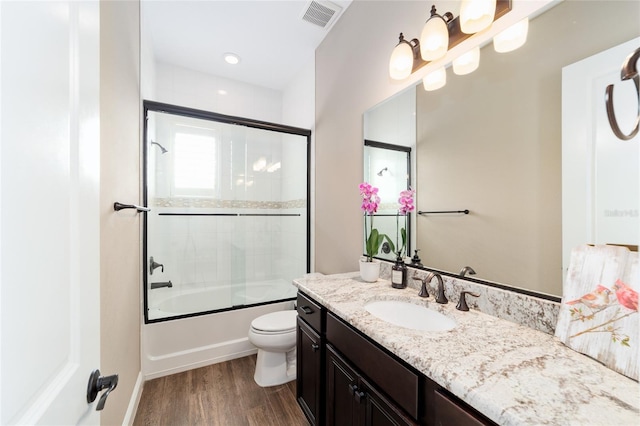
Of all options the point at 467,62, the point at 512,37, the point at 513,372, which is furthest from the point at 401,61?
the point at 513,372

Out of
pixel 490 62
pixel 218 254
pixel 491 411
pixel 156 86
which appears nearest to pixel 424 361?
pixel 491 411

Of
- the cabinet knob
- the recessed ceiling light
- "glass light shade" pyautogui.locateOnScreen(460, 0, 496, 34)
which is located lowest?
the cabinet knob

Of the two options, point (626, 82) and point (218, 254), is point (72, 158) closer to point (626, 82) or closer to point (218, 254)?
point (626, 82)

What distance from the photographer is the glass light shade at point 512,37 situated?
96 centimetres

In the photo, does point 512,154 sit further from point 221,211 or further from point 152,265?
point 152,265

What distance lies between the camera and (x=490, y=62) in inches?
42.4

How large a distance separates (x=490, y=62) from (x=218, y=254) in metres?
2.61

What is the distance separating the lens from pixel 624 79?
0.72 metres

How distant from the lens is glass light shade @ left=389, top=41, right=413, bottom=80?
1.41 metres

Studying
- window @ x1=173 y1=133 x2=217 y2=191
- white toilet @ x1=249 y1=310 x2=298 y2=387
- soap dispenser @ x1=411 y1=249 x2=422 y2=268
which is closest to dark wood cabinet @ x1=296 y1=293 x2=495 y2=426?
white toilet @ x1=249 y1=310 x2=298 y2=387

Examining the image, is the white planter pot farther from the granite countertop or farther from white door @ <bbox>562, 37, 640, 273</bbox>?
white door @ <bbox>562, 37, 640, 273</bbox>

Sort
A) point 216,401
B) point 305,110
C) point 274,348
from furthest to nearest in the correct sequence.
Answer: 1. point 305,110
2. point 274,348
3. point 216,401

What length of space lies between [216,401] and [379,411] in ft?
4.54

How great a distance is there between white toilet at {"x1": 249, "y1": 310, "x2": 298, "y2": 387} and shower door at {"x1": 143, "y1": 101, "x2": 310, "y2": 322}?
59 centimetres
